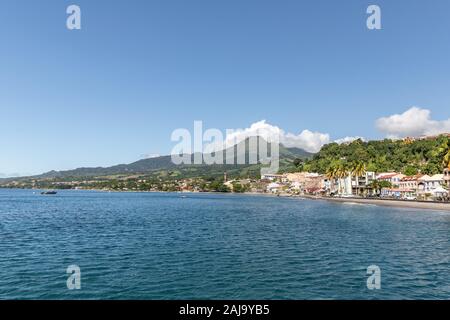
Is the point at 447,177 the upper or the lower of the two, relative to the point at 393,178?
upper

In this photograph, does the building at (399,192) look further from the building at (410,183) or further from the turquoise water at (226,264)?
the turquoise water at (226,264)

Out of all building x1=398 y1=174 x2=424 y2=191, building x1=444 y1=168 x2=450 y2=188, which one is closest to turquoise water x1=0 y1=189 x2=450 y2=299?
building x1=444 y1=168 x2=450 y2=188

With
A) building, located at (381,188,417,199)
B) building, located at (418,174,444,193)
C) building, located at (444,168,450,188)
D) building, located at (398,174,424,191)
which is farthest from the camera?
building, located at (398,174,424,191)

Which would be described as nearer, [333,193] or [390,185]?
[390,185]

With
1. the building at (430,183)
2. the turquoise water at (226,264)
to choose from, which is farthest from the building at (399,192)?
Result: the turquoise water at (226,264)

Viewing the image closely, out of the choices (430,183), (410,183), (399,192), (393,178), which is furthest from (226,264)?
(393,178)

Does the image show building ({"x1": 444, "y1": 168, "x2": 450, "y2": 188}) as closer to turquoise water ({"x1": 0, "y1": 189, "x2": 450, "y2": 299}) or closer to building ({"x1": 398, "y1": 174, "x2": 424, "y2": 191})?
building ({"x1": 398, "y1": 174, "x2": 424, "y2": 191})

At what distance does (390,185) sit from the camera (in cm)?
13388

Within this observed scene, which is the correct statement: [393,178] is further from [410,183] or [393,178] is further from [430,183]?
[430,183]

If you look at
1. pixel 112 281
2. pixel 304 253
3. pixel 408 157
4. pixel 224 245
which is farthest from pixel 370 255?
pixel 408 157

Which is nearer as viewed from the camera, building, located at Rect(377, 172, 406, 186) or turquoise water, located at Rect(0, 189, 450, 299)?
turquoise water, located at Rect(0, 189, 450, 299)

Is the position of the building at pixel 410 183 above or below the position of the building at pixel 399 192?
above
